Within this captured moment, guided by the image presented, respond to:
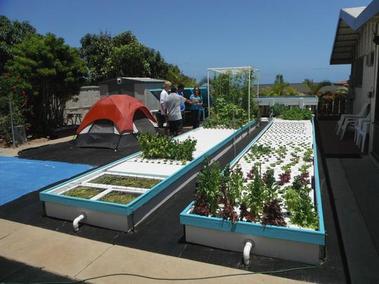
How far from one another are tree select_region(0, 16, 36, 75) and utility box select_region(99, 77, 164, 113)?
6.68 metres

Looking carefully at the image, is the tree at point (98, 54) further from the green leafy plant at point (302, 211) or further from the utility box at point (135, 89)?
the green leafy plant at point (302, 211)

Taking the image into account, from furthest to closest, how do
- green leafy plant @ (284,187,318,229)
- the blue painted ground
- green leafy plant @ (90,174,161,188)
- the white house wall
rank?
the white house wall, the blue painted ground, green leafy plant @ (90,174,161,188), green leafy plant @ (284,187,318,229)

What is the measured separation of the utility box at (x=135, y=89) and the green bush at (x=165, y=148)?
624 centimetres

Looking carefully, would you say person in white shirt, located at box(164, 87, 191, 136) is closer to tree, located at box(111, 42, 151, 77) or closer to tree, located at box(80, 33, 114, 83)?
tree, located at box(111, 42, 151, 77)

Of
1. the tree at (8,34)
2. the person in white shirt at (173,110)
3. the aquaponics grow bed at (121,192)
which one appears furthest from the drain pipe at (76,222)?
the tree at (8,34)

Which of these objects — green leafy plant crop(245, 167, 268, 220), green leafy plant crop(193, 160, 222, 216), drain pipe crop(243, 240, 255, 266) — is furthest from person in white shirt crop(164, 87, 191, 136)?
drain pipe crop(243, 240, 255, 266)

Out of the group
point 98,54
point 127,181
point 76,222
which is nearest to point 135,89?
point 127,181

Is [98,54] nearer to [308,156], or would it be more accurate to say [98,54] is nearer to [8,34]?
[8,34]

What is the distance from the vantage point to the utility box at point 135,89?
1329 centimetres

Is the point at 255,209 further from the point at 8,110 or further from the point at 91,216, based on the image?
the point at 8,110

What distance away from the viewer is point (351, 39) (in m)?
12.6

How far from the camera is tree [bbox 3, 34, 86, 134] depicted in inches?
424

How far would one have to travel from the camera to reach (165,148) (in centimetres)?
677

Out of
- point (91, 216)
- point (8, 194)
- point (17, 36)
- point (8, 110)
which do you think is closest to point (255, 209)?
point (91, 216)
